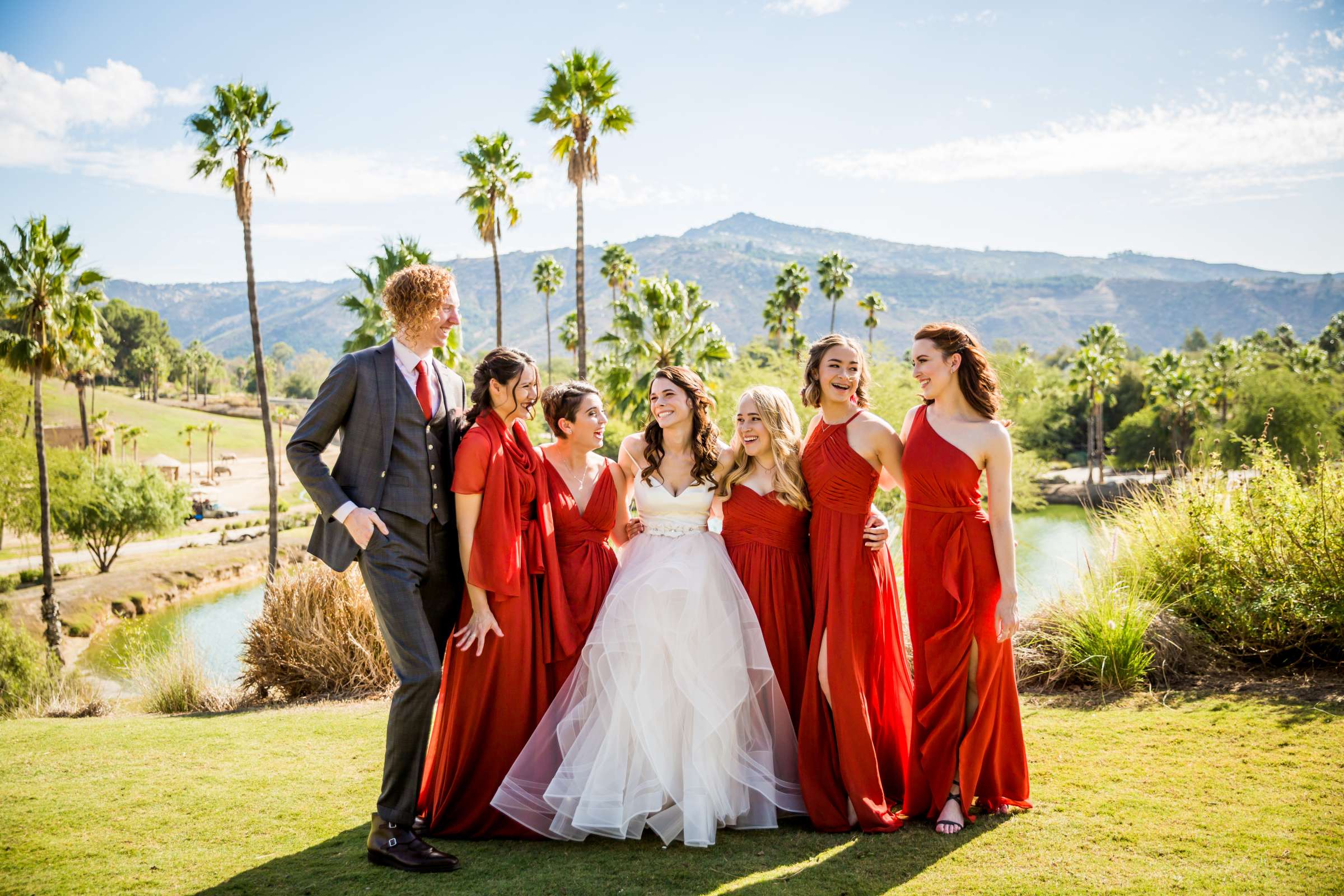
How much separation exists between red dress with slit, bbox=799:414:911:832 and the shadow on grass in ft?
0.71

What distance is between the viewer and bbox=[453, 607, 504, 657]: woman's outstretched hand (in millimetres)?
4273

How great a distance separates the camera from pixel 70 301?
23766mm

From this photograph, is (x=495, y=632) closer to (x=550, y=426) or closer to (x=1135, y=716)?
(x=550, y=426)

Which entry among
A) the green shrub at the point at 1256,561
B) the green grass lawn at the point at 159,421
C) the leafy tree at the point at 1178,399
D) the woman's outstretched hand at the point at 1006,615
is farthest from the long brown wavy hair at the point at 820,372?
the green grass lawn at the point at 159,421

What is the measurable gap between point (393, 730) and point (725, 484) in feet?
6.94

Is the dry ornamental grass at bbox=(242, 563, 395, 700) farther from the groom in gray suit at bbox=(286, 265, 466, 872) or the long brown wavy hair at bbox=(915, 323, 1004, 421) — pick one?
the long brown wavy hair at bbox=(915, 323, 1004, 421)

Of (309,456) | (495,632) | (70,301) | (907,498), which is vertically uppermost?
(70,301)

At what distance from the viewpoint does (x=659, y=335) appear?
87.1ft

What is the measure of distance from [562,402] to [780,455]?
1281 millimetres

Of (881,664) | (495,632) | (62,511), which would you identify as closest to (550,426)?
(495,632)

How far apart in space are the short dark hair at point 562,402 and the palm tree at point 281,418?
6264 cm

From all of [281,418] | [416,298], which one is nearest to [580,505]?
[416,298]

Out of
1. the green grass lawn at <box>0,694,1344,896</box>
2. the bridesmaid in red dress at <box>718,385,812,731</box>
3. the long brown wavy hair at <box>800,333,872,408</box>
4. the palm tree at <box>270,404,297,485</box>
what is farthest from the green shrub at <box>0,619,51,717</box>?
the palm tree at <box>270,404,297,485</box>

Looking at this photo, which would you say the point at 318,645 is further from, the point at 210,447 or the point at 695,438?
the point at 210,447
